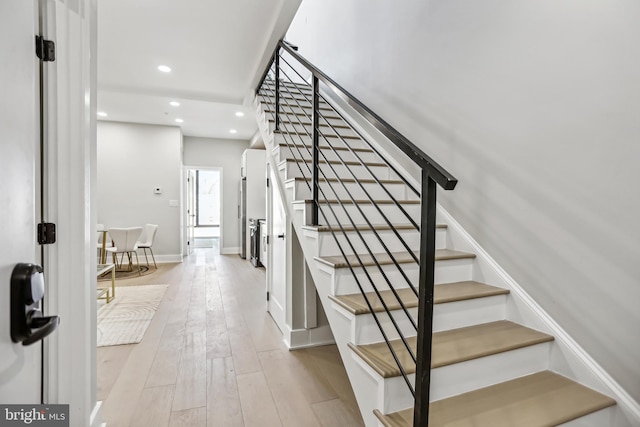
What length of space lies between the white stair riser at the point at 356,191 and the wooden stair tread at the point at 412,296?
0.85 metres

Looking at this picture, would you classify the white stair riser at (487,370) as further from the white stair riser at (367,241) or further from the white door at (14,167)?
the white door at (14,167)

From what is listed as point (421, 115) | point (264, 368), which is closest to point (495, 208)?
point (421, 115)

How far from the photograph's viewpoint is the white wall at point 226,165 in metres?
7.55

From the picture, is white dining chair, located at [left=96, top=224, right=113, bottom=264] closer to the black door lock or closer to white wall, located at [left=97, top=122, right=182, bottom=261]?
white wall, located at [left=97, top=122, right=182, bottom=261]

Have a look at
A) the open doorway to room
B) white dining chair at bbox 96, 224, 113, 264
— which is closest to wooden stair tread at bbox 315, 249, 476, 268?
white dining chair at bbox 96, 224, 113, 264

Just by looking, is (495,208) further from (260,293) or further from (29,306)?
(260,293)

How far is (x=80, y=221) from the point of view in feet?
4.52

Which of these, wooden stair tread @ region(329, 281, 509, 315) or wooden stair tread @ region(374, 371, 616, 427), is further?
wooden stair tread @ region(329, 281, 509, 315)

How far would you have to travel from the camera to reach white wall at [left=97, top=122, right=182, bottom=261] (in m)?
6.25

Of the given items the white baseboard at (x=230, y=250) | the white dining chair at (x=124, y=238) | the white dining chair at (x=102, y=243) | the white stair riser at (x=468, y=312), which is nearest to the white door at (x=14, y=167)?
the white stair riser at (x=468, y=312)

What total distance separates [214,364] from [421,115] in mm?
2453

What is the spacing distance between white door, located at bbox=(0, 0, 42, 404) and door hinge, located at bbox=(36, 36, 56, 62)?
0.74 metres

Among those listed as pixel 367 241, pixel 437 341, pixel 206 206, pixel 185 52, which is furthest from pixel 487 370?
pixel 206 206

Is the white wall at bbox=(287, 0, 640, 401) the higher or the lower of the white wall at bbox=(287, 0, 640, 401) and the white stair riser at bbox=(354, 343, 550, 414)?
the higher
